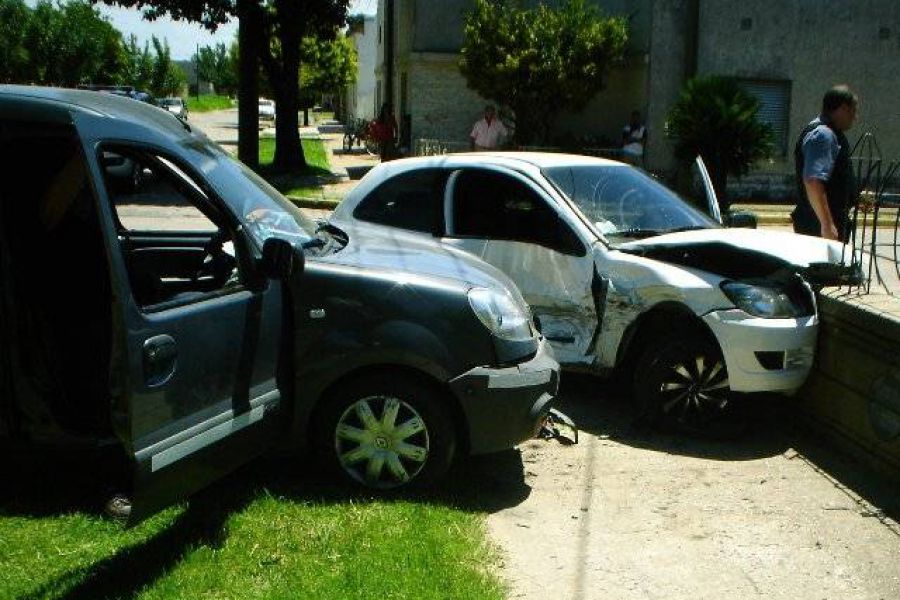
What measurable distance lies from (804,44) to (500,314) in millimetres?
18402

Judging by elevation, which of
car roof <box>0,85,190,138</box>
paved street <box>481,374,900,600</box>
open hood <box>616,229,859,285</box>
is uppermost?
car roof <box>0,85,190,138</box>

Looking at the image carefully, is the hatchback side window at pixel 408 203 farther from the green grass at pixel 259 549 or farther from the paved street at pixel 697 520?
the green grass at pixel 259 549

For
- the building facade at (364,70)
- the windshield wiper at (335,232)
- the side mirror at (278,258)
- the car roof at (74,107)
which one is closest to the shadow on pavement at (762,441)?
the windshield wiper at (335,232)

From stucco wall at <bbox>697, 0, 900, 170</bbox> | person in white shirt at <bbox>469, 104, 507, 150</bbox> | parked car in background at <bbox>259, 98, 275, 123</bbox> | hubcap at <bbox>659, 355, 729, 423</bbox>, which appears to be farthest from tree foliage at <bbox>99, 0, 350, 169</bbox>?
parked car in background at <bbox>259, 98, 275, 123</bbox>

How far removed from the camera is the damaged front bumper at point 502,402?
15.7 feet

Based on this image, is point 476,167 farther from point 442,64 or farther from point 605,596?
point 442,64

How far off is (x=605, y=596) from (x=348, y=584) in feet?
3.30

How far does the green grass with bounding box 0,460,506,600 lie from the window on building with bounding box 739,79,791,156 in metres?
18.2

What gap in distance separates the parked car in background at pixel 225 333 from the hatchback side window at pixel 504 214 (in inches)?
51.8

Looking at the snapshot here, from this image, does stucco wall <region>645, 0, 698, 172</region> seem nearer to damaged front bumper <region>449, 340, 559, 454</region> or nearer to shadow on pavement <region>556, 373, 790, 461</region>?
shadow on pavement <region>556, 373, 790, 461</region>

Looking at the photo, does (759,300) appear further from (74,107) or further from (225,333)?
(74,107)

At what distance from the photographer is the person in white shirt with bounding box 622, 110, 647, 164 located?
21438mm

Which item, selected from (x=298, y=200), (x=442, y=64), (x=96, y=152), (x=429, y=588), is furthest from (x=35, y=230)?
(x=442, y=64)

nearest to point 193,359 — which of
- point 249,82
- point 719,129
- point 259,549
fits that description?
point 259,549
